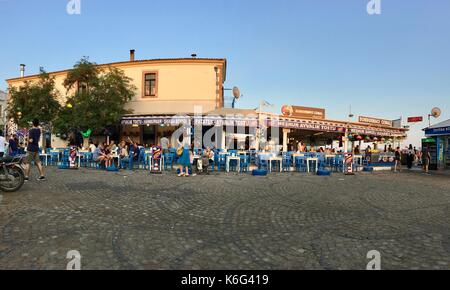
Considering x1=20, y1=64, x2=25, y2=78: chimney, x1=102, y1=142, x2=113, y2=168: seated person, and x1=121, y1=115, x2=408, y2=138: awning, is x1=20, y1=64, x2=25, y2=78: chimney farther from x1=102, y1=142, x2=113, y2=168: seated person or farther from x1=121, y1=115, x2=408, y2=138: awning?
x1=102, y1=142, x2=113, y2=168: seated person

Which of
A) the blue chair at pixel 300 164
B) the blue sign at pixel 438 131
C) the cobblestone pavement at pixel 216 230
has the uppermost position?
the blue sign at pixel 438 131

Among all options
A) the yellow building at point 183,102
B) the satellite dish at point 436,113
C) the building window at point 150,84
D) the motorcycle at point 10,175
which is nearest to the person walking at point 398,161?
the yellow building at point 183,102

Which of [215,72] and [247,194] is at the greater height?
[215,72]

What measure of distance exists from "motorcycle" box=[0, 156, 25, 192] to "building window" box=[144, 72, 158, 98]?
14.9 meters

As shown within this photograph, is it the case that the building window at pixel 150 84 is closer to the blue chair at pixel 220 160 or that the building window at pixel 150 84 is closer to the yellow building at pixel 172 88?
the yellow building at pixel 172 88

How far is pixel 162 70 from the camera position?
20.2 m

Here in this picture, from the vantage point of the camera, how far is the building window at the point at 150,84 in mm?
20375

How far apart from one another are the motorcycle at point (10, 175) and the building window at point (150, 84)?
14.9 m

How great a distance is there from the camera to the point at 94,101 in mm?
17766

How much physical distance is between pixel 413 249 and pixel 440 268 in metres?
0.48

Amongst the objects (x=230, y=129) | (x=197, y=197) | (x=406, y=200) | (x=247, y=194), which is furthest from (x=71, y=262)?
(x=230, y=129)

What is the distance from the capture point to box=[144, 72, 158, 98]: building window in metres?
20.4

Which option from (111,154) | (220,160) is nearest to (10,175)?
(111,154)
